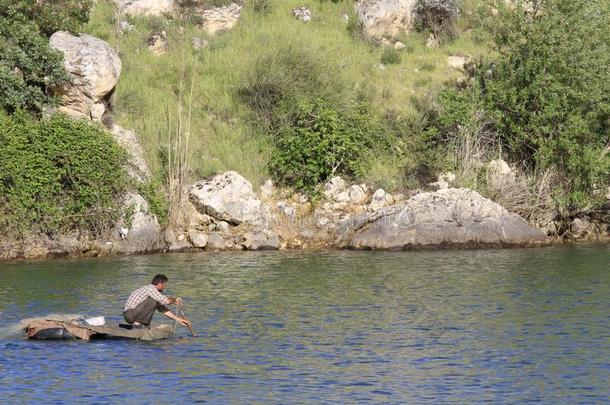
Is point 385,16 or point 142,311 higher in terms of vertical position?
point 385,16

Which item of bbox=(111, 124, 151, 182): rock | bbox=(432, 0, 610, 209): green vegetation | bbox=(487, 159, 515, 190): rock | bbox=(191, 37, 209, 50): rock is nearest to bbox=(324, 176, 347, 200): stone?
bbox=(432, 0, 610, 209): green vegetation

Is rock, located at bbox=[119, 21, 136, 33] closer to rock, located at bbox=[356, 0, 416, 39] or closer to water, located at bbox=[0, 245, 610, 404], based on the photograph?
rock, located at bbox=[356, 0, 416, 39]

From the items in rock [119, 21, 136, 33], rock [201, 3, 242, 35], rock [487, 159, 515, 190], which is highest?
rock [201, 3, 242, 35]

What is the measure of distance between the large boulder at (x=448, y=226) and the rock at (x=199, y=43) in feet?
53.1

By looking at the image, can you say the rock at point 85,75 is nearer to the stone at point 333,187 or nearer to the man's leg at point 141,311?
the stone at point 333,187

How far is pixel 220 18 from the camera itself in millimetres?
52531

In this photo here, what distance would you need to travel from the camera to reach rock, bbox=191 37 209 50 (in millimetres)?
50128

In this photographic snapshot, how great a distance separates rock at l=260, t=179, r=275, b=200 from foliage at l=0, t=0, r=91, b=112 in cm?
824

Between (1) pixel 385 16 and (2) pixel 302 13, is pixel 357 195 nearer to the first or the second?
(1) pixel 385 16

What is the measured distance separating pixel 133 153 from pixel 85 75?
3.37 meters

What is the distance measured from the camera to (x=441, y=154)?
139 feet

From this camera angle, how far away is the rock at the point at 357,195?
132 feet

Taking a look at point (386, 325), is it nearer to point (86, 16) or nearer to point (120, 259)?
point (120, 259)

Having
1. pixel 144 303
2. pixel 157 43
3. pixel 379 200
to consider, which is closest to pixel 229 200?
pixel 379 200
